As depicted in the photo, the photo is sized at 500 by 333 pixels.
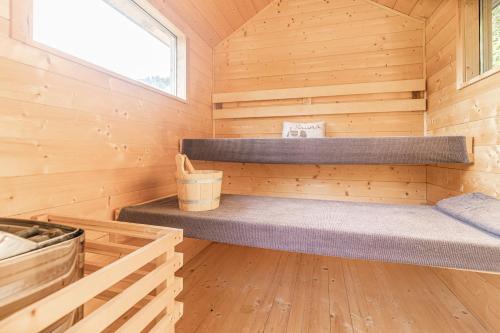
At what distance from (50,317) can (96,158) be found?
0.91 metres

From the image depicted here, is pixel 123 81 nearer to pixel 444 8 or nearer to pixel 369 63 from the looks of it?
pixel 369 63

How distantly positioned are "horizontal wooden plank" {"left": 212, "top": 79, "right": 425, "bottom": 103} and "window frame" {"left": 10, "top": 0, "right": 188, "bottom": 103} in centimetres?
51

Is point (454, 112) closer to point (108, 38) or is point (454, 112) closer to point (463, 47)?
point (463, 47)

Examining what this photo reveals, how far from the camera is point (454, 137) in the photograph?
1.43 metres

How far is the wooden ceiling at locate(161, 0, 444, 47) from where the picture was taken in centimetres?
191

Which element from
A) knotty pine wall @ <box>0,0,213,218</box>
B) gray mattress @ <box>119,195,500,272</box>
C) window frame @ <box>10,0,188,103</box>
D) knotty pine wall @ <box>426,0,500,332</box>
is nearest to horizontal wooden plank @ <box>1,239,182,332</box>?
gray mattress @ <box>119,195,500,272</box>

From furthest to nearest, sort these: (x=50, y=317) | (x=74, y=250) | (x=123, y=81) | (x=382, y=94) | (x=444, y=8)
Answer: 1. (x=382, y=94)
2. (x=444, y=8)
3. (x=123, y=81)
4. (x=74, y=250)
5. (x=50, y=317)

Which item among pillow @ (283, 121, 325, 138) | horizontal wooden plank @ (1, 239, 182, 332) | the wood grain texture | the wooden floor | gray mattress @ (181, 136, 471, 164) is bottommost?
the wooden floor

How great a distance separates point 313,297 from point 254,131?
1530 mm

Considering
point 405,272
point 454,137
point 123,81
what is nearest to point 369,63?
point 454,137

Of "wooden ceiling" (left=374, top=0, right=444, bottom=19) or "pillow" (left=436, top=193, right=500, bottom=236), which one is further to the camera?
"wooden ceiling" (left=374, top=0, right=444, bottom=19)

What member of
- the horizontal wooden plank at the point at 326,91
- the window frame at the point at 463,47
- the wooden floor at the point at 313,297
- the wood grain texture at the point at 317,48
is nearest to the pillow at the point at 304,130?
the horizontal wooden plank at the point at 326,91

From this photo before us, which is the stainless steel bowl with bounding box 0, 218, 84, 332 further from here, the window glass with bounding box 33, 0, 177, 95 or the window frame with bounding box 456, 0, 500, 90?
the window frame with bounding box 456, 0, 500, 90

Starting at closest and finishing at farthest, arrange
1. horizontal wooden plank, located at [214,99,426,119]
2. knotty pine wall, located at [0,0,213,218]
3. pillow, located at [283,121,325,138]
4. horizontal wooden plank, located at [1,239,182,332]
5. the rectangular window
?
1. horizontal wooden plank, located at [1,239,182,332]
2. knotty pine wall, located at [0,0,213,218]
3. the rectangular window
4. horizontal wooden plank, located at [214,99,426,119]
5. pillow, located at [283,121,325,138]
